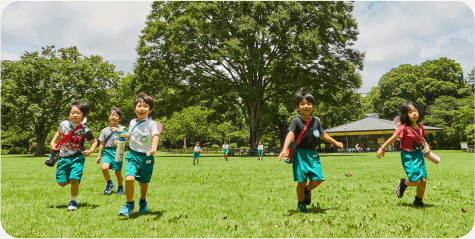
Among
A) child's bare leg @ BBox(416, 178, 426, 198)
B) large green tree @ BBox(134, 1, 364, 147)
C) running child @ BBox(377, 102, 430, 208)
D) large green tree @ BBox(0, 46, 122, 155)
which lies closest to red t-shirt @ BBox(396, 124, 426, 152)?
running child @ BBox(377, 102, 430, 208)

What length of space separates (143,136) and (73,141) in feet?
5.56

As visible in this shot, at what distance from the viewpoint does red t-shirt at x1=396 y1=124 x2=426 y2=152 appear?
5574 millimetres

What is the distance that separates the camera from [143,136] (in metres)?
5.09

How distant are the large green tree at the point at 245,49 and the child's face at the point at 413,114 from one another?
2039 centimetres

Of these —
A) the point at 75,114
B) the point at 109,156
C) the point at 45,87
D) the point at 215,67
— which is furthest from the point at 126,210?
the point at 45,87

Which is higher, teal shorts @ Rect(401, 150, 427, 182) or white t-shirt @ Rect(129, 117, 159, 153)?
white t-shirt @ Rect(129, 117, 159, 153)

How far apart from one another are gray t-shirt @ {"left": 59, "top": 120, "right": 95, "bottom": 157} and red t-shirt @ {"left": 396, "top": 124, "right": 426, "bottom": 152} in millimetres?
6066

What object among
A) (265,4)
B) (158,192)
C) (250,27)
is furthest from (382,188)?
(265,4)

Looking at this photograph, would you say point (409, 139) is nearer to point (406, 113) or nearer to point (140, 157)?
point (406, 113)

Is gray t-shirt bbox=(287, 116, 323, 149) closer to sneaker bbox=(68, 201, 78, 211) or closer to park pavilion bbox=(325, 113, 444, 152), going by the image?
sneaker bbox=(68, 201, 78, 211)

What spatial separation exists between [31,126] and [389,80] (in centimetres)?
6866

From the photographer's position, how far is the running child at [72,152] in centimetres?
562

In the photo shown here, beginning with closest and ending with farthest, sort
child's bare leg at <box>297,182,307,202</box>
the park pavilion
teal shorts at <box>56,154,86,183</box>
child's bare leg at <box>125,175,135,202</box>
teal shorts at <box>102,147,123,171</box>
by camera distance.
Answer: child's bare leg at <box>125,175,135,202</box>
child's bare leg at <box>297,182,307,202</box>
teal shorts at <box>56,154,86,183</box>
teal shorts at <box>102,147,123,171</box>
the park pavilion

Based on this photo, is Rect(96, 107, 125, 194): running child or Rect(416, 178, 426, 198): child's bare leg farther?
Rect(96, 107, 125, 194): running child
